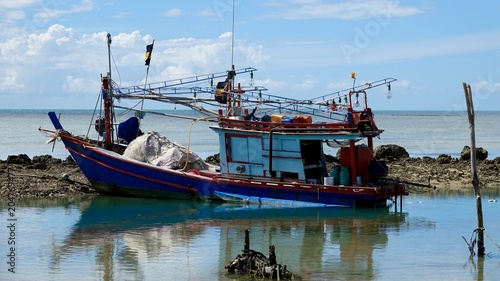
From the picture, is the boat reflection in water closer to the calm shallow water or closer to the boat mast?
the calm shallow water

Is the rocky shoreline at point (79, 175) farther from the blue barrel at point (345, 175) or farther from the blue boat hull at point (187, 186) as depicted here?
the blue barrel at point (345, 175)

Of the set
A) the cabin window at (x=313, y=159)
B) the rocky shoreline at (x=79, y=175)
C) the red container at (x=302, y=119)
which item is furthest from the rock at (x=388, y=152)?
the red container at (x=302, y=119)

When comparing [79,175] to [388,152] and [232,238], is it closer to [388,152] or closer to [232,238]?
[232,238]

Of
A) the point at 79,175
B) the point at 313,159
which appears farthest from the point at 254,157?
the point at 79,175

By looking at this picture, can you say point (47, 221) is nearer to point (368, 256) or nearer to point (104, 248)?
point (104, 248)

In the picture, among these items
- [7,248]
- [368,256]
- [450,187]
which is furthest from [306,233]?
[450,187]

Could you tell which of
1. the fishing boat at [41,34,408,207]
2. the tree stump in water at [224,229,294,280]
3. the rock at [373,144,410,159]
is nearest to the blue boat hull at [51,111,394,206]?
the fishing boat at [41,34,408,207]

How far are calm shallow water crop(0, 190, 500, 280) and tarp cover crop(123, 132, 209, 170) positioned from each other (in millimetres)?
1329

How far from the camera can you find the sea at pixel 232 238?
1636cm

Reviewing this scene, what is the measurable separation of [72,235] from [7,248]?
229cm

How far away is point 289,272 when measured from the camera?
15.2m

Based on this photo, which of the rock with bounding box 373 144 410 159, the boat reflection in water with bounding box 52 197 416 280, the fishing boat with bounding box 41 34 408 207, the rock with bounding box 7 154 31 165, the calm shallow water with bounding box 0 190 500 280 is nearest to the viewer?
the calm shallow water with bounding box 0 190 500 280

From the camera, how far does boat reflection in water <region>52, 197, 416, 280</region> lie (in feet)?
54.8

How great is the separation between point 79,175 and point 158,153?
489 cm
